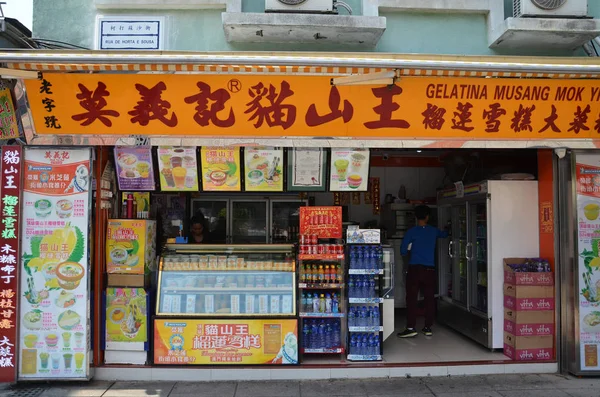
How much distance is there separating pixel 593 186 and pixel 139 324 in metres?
6.30

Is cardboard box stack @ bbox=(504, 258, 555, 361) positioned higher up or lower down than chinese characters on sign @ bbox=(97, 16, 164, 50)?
lower down

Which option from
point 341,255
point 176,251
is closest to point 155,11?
point 176,251

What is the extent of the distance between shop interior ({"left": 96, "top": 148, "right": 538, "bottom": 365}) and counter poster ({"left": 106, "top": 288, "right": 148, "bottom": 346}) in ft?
5.97

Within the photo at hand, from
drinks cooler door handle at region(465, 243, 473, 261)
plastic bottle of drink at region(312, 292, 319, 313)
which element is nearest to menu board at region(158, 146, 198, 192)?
plastic bottle of drink at region(312, 292, 319, 313)

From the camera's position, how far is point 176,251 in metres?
6.53

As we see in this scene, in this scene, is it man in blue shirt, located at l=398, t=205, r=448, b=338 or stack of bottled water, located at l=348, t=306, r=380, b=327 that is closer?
stack of bottled water, located at l=348, t=306, r=380, b=327

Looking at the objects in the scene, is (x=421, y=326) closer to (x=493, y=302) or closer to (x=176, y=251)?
(x=493, y=302)

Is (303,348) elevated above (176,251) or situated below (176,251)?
below

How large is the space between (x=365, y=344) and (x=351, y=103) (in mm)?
3213

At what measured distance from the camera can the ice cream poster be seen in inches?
242

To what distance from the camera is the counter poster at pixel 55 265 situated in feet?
19.1

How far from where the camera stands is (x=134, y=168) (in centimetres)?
618

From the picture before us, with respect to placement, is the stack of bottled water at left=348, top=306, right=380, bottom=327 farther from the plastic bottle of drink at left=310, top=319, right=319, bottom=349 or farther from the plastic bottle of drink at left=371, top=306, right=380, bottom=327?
the plastic bottle of drink at left=310, top=319, right=319, bottom=349

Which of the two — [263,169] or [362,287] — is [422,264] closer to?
[362,287]
